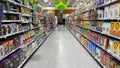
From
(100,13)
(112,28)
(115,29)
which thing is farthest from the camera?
(100,13)

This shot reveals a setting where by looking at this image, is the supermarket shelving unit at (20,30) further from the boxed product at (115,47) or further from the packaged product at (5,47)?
the boxed product at (115,47)

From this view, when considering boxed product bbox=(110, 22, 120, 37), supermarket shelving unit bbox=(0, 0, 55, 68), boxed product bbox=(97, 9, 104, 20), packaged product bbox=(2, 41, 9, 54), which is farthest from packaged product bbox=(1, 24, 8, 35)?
boxed product bbox=(97, 9, 104, 20)

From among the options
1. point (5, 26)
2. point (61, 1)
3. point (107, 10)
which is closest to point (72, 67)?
point (107, 10)

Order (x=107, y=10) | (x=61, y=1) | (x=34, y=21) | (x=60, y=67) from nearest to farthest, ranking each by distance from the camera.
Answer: (x=107, y=10), (x=60, y=67), (x=34, y=21), (x=61, y=1)

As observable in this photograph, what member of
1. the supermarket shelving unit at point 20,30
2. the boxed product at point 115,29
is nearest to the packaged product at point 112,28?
the boxed product at point 115,29

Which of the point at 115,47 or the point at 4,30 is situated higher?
the point at 4,30

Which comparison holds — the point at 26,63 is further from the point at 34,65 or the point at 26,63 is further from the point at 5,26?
the point at 5,26

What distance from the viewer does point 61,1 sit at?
49.9ft

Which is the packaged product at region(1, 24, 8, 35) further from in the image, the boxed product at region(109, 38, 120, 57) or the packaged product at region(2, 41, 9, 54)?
the boxed product at region(109, 38, 120, 57)

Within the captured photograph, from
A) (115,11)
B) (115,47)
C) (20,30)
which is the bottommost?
(115,47)

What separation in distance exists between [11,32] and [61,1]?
12.0 m

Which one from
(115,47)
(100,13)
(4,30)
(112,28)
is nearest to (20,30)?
(4,30)

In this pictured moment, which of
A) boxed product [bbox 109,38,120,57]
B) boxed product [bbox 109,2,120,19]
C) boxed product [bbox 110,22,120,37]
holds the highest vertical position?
boxed product [bbox 109,2,120,19]

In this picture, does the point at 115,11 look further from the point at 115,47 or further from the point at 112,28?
the point at 115,47
